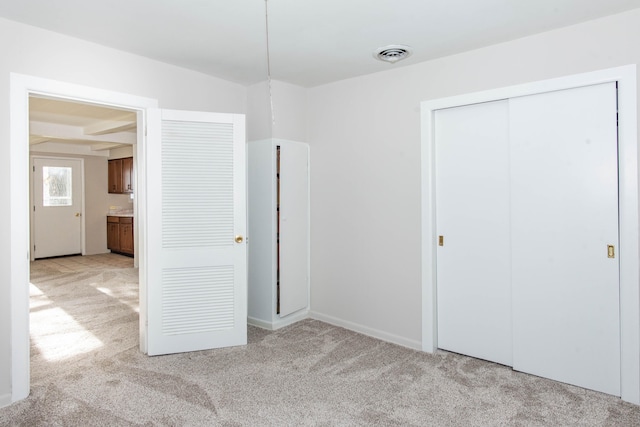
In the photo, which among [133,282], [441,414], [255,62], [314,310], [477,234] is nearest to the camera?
[441,414]

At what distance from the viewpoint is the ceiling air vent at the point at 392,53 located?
9.84ft

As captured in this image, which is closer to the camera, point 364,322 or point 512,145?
point 512,145

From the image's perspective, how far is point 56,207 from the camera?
843cm

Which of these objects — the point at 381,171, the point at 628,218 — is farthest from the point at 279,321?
the point at 628,218

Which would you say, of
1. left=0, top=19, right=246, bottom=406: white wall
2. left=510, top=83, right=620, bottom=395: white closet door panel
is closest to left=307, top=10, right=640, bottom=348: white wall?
left=510, top=83, right=620, bottom=395: white closet door panel

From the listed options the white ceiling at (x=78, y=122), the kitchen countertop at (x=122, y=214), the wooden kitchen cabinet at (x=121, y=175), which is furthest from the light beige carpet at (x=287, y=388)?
the wooden kitchen cabinet at (x=121, y=175)

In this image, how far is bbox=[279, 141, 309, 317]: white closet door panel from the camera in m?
3.95

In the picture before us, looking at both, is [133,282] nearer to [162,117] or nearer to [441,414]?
[162,117]

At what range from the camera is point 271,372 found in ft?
9.68

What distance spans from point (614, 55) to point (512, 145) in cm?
78

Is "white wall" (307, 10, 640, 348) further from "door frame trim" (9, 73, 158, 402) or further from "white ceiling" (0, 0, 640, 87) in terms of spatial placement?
"door frame trim" (9, 73, 158, 402)

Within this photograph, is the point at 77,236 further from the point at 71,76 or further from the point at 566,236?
the point at 566,236

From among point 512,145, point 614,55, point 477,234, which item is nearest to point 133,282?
point 477,234

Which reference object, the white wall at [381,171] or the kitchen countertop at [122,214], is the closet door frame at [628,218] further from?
the kitchen countertop at [122,214]
